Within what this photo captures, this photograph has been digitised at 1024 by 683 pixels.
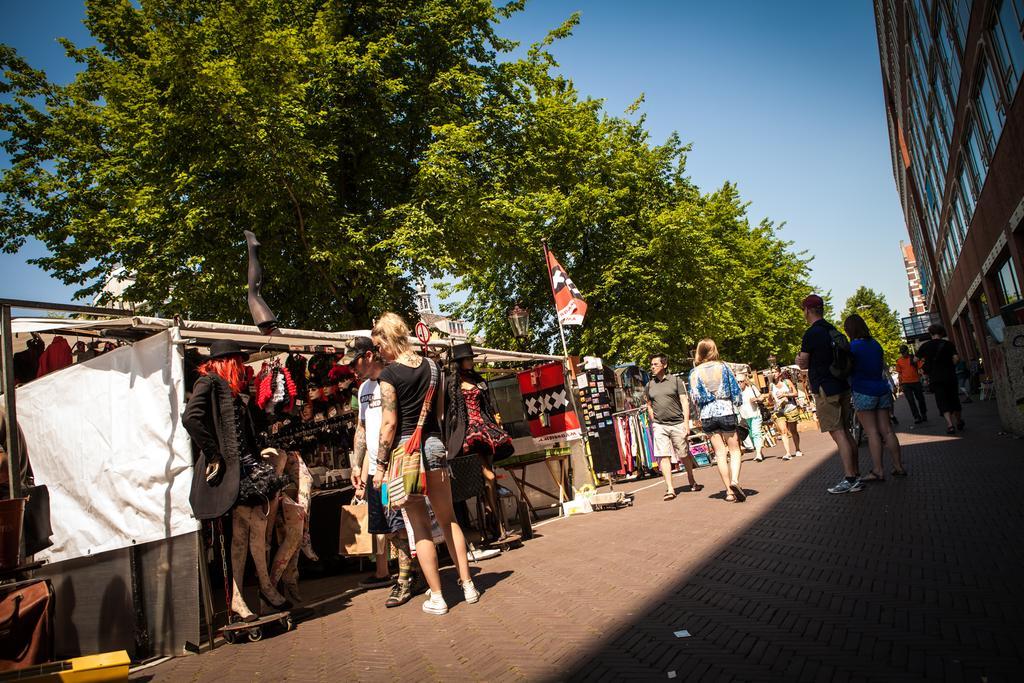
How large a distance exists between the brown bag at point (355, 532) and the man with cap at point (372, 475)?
202 mm

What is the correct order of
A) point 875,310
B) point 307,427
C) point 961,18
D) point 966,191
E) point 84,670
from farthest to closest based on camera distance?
point 875,310 < point 966,191 < point 961,18 < point 307,427 < point 84,670

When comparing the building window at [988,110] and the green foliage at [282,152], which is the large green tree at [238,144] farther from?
the building window at [988,110]

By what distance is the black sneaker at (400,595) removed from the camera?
584cm

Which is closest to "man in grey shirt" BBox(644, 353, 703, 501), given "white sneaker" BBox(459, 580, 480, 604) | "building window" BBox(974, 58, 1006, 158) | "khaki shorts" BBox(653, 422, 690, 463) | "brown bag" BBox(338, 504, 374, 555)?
"khaki shorts" BBox(653, 422, 690, 463)

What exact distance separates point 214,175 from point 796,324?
39.5m

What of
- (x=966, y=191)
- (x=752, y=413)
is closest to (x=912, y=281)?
(x=966, y=191)

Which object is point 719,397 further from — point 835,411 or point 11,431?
point 11,431

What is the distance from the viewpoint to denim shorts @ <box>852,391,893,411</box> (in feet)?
25.2

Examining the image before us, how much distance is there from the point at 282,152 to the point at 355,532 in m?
8.98

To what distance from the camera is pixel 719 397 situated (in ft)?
27.4

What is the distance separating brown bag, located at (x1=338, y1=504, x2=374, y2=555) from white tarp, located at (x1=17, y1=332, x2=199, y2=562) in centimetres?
217

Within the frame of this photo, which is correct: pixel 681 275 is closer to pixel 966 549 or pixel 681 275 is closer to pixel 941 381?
pixel 941 381

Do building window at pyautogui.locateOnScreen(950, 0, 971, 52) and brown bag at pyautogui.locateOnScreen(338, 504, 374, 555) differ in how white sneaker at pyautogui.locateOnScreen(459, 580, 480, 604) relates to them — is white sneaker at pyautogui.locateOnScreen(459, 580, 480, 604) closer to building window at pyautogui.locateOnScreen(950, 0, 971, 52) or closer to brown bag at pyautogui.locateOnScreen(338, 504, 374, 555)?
brown bag at pyautogui.locateOnScreen(338, 504, 374, 555)

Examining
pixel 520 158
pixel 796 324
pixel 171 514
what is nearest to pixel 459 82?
pixel 520 158
